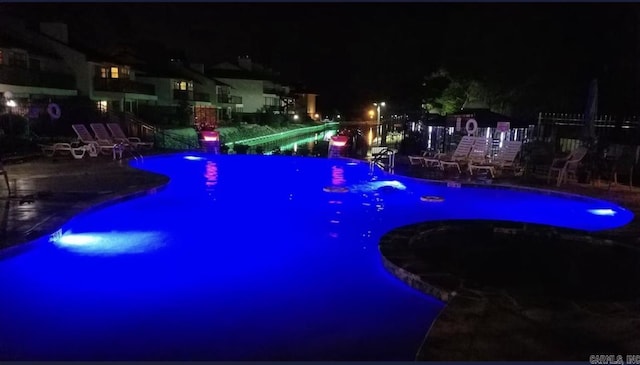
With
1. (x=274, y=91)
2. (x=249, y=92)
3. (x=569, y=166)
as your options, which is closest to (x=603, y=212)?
(x=569, y=166)

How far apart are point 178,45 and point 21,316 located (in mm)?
57222

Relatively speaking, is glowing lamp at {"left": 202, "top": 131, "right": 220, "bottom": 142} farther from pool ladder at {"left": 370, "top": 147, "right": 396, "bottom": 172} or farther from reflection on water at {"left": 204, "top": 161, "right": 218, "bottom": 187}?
pool ladder at {"left": 370, "top": 147, "right": 396, "bottom": 172}

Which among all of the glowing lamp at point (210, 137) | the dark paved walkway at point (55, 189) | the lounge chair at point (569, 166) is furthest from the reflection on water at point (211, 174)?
the lounge chair at point (569, 166)

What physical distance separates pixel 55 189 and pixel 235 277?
5.00 meters

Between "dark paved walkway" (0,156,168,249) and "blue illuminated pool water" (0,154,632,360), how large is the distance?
0.26m

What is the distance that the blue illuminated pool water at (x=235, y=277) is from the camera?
4359 millimetres

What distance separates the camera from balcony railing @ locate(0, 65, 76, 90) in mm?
21969

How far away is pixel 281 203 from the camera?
34.5 feet

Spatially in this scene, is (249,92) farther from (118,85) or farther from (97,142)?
(97,142)

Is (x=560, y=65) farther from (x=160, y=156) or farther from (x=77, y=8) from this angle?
(x=77, y=8)

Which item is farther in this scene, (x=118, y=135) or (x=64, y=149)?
(x=118, y=135)

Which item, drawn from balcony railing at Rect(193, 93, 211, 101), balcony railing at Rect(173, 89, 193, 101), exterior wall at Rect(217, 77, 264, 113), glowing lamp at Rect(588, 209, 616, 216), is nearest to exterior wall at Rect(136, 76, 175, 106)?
balcony railing at Rect(173, 89, 193, 101)

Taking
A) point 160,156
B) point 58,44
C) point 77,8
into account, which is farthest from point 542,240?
point 77,8

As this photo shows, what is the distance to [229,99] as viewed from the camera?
1866 inches
